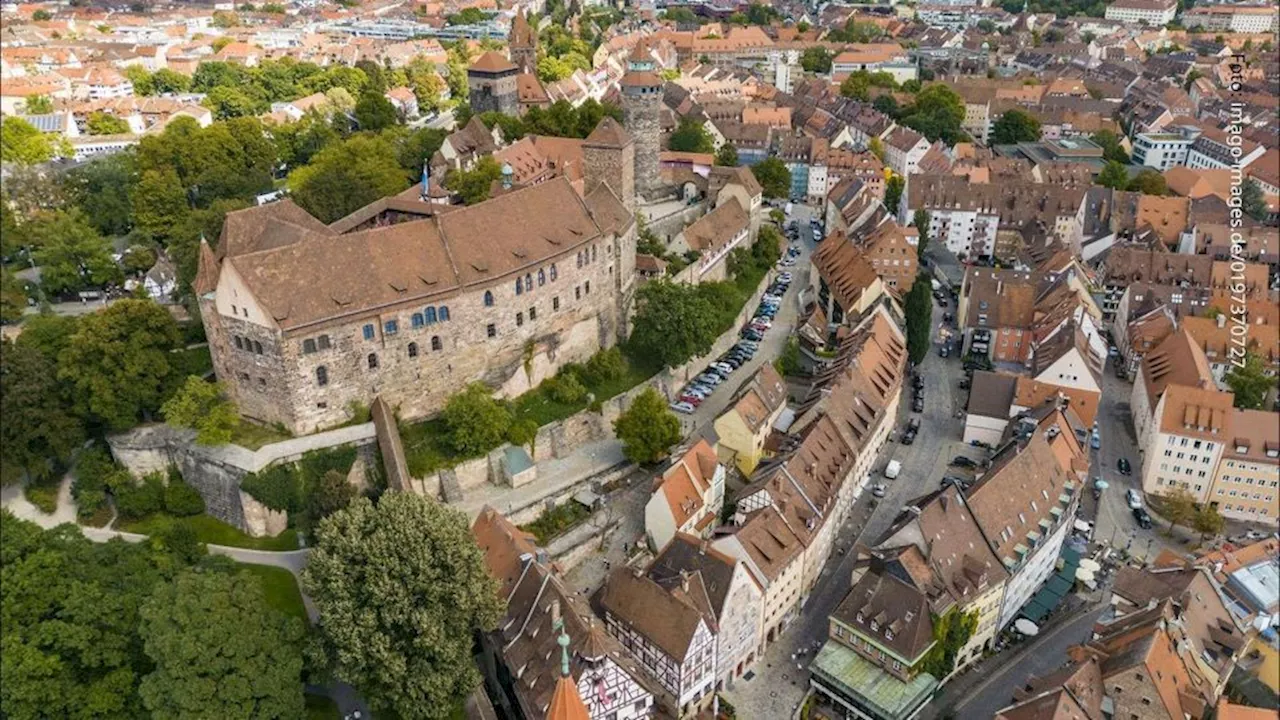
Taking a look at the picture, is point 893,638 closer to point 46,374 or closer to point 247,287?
point 247,287

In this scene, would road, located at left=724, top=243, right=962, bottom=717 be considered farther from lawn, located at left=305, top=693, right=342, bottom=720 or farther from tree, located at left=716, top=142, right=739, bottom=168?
tree, located at left=716, top=142, right=739, bottom=168

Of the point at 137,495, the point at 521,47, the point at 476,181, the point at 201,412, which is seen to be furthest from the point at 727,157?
the point at 137,495

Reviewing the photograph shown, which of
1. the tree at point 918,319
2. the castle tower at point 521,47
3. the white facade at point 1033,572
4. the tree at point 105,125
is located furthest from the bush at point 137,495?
the castle tower at point 521,47

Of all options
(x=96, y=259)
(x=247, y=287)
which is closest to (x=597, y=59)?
(x=96, y=259)

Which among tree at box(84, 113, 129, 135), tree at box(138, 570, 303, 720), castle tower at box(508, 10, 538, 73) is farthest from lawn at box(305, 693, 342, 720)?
castle tower at box(508, 10, 538, 73)

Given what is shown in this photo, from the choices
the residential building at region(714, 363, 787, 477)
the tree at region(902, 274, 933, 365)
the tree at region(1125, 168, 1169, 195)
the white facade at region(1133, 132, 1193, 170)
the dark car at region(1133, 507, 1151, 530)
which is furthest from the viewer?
the white facade at region(1133, 132, 1193, 170)

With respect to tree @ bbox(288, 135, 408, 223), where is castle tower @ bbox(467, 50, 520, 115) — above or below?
above

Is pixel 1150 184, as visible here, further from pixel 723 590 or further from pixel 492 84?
pixel 723 590
